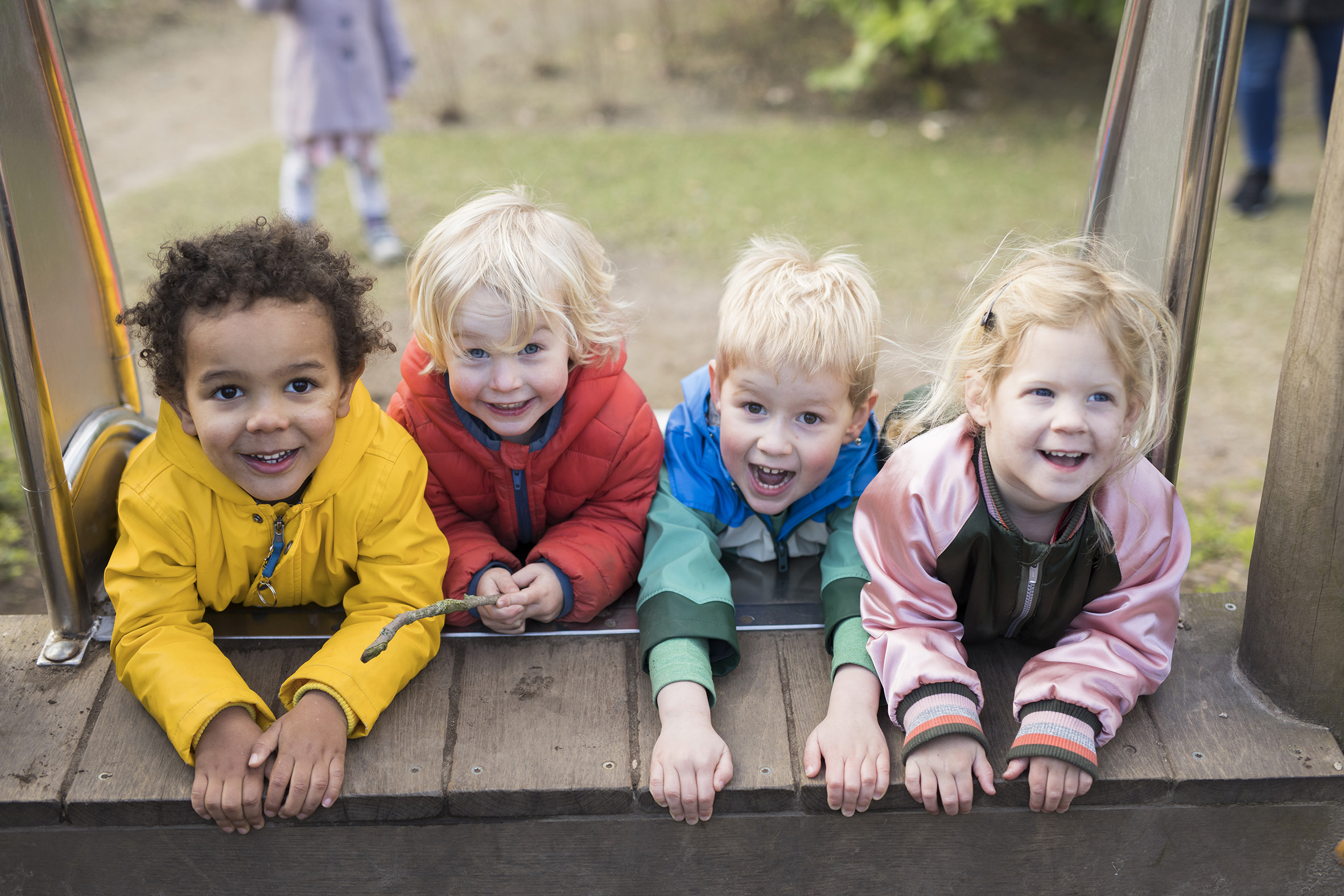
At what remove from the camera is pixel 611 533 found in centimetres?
222

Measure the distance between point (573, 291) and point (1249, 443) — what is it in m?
2.82

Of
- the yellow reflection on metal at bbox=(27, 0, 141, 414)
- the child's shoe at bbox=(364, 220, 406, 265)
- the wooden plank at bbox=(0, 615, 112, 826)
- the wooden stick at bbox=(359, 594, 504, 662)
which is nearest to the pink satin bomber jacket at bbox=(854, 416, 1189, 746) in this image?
the wooden stick at bbox=(359, 594, 504, 662)

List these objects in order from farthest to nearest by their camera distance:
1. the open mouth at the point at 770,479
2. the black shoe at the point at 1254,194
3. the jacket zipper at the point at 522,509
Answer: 1. the black shoe at the point at 1254,194
2. the jacket zipper at the point at 522,509
3. the open mouth at the point at 770,479

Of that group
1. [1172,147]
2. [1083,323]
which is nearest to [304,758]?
[1083,323]

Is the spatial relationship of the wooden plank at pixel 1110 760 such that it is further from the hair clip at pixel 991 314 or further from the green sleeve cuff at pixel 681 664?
the hair clip at pixel 991 314

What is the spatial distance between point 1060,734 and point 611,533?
2.95 feet

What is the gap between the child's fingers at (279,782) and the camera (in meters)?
1.79

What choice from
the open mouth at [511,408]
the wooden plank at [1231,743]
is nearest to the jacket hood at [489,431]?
the open mouth at [511,408]

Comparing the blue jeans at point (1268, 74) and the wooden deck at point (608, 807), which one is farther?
the blue jeans at point (1268, 74)

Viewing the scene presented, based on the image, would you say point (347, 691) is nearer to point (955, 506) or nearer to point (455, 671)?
point (455, 671)

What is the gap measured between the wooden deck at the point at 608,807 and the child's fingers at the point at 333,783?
0.09 ft

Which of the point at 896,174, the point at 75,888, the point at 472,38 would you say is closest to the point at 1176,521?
the point at 75,888

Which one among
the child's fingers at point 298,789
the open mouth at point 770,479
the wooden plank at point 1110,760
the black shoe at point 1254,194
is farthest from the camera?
the black shoe at point 1254,194

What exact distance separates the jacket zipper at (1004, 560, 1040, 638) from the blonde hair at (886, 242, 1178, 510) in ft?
0.65
